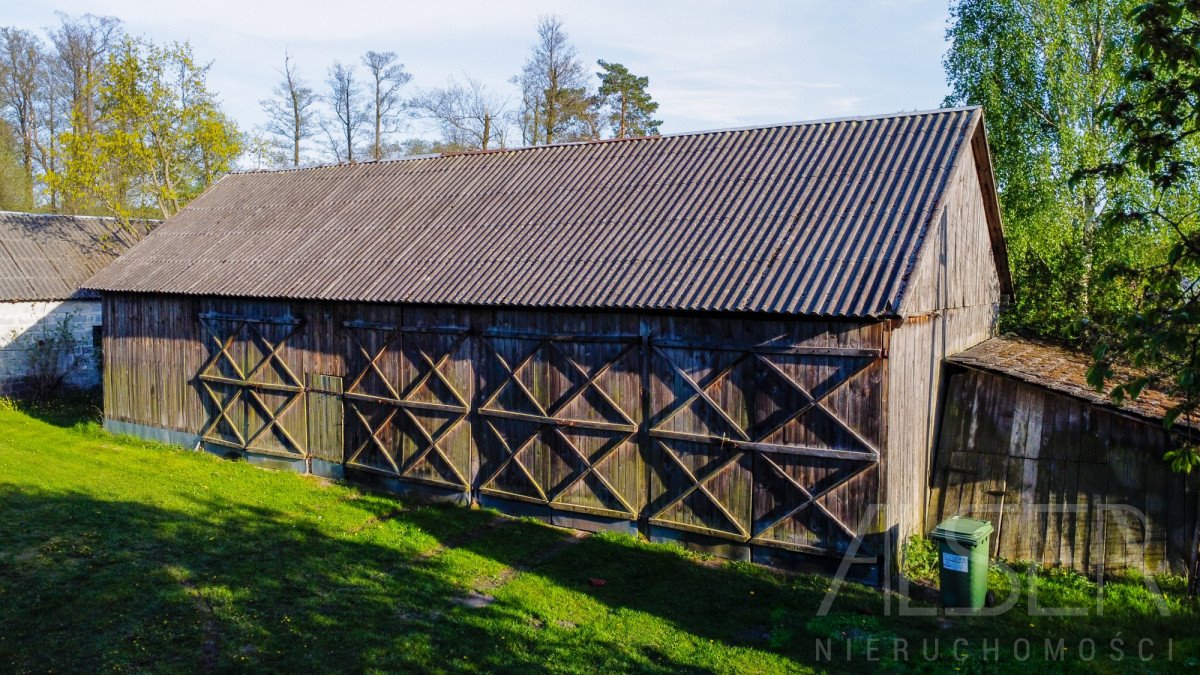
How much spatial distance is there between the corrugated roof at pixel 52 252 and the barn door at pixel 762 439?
65.8 ft

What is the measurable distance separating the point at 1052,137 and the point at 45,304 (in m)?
27.5

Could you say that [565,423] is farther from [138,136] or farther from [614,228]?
[138,136]

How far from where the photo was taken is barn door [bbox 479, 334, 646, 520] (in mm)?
12281

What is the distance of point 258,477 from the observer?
15602mm

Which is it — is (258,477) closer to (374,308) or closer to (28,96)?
(374,308)

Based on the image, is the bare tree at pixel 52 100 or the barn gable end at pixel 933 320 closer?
the barn gable end at pixel 933 320

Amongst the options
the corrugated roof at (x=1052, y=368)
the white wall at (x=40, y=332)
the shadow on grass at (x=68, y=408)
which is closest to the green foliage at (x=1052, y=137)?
the corrugated roof at (x=1052, y=368)

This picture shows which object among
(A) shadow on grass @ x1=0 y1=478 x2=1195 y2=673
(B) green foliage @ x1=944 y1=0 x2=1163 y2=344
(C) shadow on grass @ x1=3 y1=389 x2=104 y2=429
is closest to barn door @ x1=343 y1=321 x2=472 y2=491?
(A) shadow on grass @ x1=0 y1=478 x2=1195 y2=673

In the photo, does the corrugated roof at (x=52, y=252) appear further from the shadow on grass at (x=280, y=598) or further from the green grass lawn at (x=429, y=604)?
the shadow on grass at (x=280, y=598)

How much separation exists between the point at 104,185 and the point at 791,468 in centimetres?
2441

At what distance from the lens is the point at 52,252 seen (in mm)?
24828

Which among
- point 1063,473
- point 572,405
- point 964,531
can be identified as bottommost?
point 964,531

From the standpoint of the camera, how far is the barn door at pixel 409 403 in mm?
13836

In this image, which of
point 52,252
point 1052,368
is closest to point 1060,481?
point 1052,368
